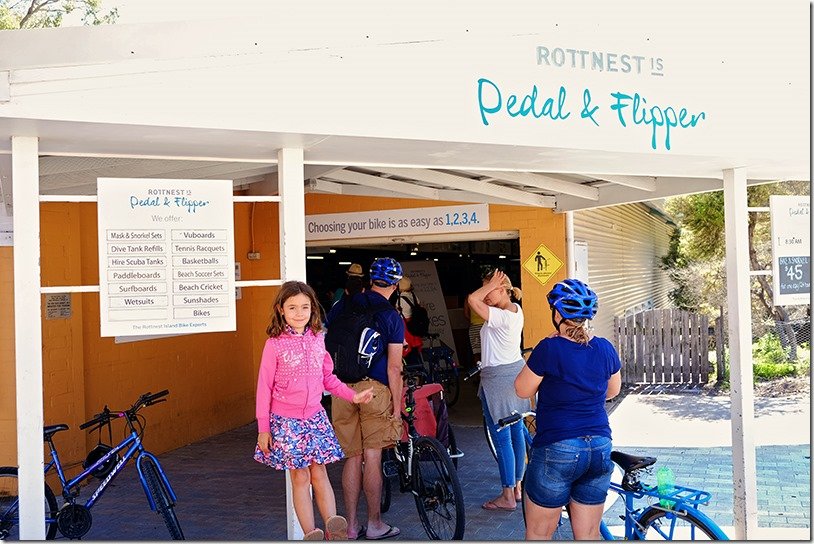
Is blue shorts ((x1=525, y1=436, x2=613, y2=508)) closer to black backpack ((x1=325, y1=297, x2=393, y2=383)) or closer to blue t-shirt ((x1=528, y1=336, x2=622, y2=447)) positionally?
blue t-shirt ((x1=528, y1=336, x2=622, y2=447))

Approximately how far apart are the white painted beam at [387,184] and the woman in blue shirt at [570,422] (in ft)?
13.6

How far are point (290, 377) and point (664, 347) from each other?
10452mm

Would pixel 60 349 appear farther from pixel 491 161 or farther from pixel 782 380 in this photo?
pixel 782 380

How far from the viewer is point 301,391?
14.8 ft

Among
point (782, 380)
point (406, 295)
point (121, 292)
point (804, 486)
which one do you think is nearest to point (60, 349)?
point (121, 292)

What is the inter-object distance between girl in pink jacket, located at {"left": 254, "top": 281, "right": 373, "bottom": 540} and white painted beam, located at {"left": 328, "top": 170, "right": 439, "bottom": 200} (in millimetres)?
3501

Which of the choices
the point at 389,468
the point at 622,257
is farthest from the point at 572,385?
the point at 622,257

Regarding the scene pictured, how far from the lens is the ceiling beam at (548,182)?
7999 mm

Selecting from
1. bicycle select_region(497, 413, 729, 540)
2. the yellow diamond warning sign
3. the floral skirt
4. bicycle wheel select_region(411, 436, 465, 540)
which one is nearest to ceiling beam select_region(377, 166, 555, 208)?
the yellow diamond warning sign

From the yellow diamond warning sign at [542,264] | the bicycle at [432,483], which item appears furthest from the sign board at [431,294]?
the bicycle at [432,483]

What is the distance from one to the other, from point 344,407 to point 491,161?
1885mm

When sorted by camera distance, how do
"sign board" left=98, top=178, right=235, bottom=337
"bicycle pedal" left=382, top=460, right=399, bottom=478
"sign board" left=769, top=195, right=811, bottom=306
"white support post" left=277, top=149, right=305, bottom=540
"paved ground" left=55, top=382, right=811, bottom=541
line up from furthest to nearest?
"bicycle pedal" left=382, top=460, right=399, bottom=478
"paved ground" left=55, top=382, right=811, bottom=541
"sign board" left=769, top=195, right=811, bottom=306
"white support post" left=277, top=149, right=305, bottom=540
"sign board" left=98, top=178, right=235, bottom=337

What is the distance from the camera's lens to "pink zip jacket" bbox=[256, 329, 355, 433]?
4.47m

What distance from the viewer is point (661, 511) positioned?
418 cm
